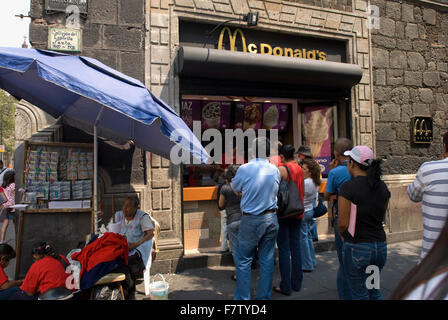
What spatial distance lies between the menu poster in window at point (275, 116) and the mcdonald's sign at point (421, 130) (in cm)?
295

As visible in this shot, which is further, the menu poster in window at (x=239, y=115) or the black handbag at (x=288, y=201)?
the menu poster in window at (x=239, y=115)

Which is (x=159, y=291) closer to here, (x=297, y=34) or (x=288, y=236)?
(x=288, y=236)

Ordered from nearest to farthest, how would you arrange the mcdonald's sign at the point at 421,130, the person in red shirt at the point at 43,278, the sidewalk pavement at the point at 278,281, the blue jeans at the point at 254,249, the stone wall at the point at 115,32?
1. the person in red shirt at the point at 43,278
2. the blue jeans at the point at 254,249
3. the sidewalk pavement at the point at 278,281
4. the stone wall at the point at 115,32
5. the mcdonald's sign at the point at 421,130

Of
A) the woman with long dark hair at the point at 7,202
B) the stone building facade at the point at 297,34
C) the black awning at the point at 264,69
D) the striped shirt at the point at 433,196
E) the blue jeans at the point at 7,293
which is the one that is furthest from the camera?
the woman with long dark hair at the point at 7,202

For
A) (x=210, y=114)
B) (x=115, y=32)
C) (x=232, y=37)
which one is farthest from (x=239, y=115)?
(x=115, y=32)

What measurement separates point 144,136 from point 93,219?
1.39m

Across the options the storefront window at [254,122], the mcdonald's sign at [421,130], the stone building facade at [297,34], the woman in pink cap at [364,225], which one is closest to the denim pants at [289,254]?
the woman in pink cap at [364,225]

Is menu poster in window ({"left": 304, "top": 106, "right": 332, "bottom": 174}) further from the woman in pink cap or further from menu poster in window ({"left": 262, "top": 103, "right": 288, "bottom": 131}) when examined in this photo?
the woman in pink cap

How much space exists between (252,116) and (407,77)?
3.73 meters

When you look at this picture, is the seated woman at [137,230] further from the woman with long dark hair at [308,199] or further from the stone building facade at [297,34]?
the woman with long dark hair at [308,199]

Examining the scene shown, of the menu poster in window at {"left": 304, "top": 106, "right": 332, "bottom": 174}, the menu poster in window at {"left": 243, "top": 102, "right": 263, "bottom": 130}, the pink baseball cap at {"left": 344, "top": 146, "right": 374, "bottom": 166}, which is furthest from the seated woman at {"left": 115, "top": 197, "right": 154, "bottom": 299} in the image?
the menu poster in window at {"left": 304, "top": 106, "right": 332, "bottom": 174}

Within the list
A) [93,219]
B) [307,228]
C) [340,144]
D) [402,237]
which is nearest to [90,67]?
[93,219]

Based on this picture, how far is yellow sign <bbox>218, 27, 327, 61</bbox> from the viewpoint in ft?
19.9

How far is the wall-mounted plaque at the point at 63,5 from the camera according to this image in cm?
494
